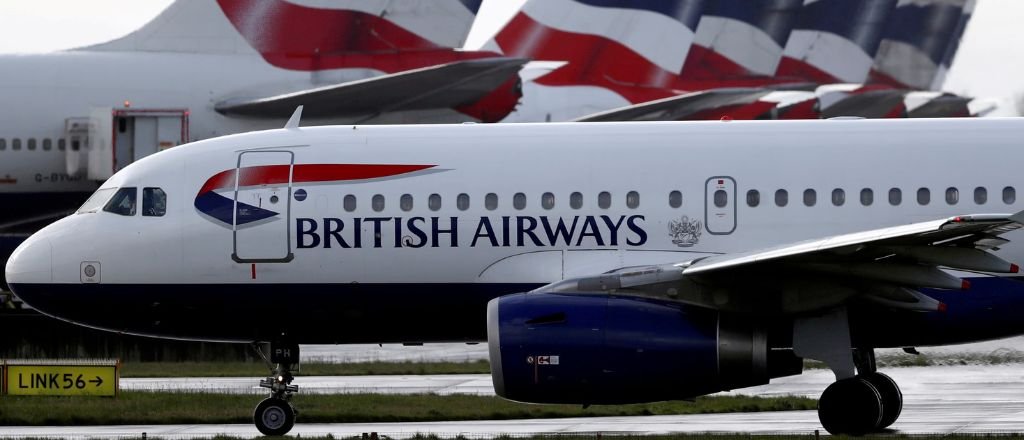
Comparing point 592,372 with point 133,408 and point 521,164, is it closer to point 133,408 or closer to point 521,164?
point 521,164

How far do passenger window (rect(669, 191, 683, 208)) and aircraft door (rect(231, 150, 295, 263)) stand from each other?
13.3ft

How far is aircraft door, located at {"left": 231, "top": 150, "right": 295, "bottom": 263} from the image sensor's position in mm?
17391

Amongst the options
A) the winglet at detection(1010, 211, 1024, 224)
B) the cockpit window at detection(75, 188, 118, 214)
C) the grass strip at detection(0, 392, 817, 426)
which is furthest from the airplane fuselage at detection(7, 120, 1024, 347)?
the grass strip at detection(0, 392, 817, 426)

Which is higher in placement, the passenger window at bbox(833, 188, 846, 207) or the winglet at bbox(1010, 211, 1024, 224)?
the passenger window at bbox(833, 188, 846, 207)

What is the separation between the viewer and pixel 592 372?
50.8 feet

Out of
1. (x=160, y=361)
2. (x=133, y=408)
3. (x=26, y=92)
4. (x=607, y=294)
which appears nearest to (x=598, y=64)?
(x=26, y=92)

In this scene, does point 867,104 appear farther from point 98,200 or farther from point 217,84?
point 98,200

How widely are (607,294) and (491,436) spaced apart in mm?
2586

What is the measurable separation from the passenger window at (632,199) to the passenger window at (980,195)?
3455mm

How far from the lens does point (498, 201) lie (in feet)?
56.2

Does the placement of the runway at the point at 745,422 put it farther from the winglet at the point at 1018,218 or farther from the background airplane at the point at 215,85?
the background airplane at the point at 215,85

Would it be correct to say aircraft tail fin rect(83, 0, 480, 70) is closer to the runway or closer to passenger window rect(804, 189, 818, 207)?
the runway

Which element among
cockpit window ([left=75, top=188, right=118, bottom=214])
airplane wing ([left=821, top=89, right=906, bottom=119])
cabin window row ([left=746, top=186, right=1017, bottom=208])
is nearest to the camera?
cabin window row ([left=746, top=186, right=1017, bottom=208])

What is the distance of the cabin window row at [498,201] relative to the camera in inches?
666
